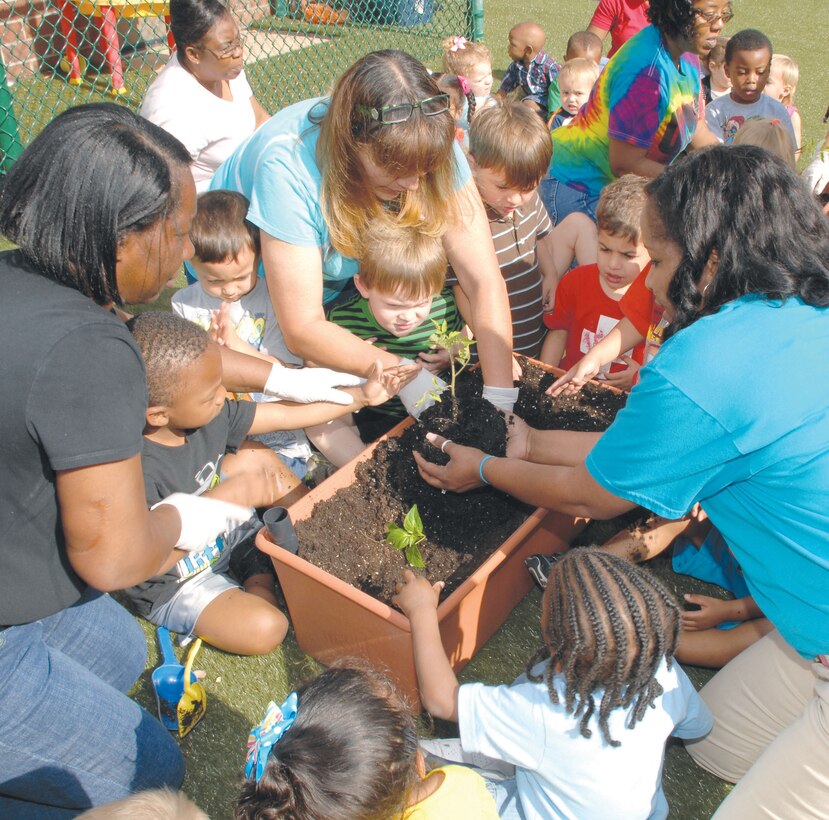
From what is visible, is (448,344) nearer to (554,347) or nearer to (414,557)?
(414,557)

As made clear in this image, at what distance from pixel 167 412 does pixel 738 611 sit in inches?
77.1

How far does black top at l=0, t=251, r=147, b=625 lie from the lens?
52.0 inches

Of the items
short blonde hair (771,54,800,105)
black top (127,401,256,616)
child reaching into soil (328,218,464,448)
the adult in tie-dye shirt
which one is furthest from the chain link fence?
black top (127,401,256,616)

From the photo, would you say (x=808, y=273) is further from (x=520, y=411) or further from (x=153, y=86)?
(x=153, y=86)

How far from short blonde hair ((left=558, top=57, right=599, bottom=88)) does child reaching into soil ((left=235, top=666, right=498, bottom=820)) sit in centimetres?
545

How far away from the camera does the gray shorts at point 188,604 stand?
8.25ft

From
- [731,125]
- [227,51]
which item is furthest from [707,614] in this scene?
[731,125]

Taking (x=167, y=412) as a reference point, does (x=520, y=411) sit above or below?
below

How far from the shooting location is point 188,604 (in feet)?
8.25

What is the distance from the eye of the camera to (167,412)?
217cm

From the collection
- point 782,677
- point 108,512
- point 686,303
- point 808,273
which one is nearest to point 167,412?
point 108,512

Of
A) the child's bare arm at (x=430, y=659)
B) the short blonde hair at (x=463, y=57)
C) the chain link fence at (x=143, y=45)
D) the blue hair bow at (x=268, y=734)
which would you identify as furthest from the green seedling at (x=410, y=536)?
the chain link fence at (x=143, y=45)

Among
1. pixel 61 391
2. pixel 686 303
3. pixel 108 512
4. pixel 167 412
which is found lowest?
pixel 167 412

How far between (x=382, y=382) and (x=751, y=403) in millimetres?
1409
